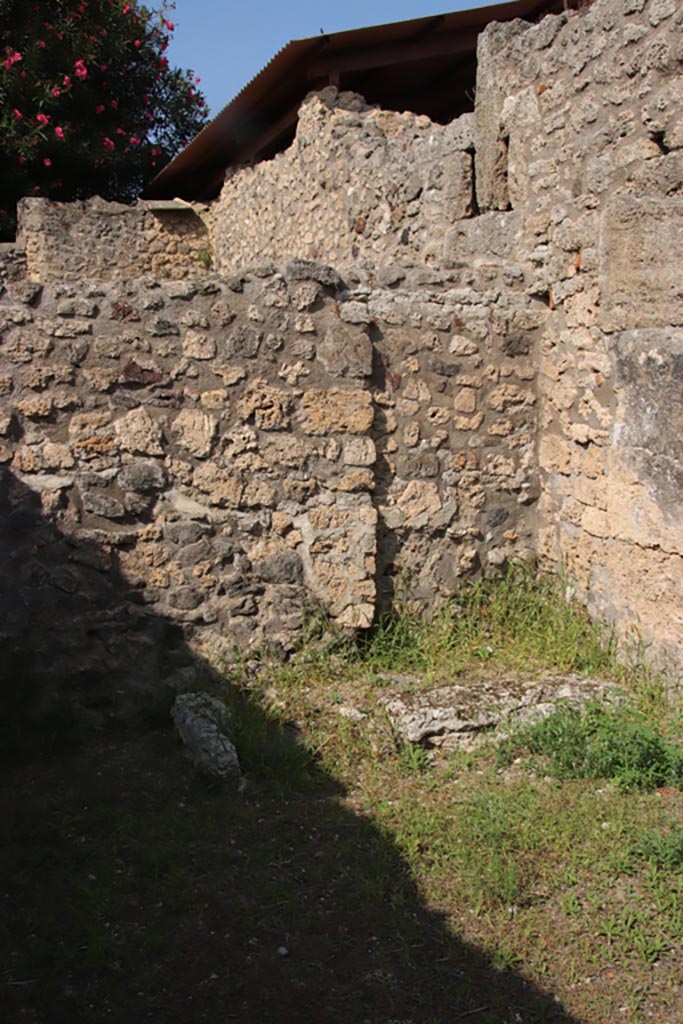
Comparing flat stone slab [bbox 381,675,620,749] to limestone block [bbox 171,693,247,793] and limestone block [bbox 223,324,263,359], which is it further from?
limestone block [bbox 223,324,263,359]

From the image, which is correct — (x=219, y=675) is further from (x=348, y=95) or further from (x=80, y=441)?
(x=348, y=95)

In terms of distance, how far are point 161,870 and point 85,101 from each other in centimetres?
1156

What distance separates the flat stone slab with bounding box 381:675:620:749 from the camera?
416 cm

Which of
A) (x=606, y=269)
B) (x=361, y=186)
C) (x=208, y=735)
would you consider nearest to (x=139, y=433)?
(x=208, y=735)

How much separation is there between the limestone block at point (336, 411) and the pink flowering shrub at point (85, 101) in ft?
27.2

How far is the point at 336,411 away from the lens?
470cm

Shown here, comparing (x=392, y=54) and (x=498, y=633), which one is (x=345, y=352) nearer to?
(x=498, y=633)

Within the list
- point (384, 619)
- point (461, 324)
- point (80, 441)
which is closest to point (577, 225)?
point (461, 324)

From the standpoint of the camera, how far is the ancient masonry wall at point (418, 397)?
4297 millimetres

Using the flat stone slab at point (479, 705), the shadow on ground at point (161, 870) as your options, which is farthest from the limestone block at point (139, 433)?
the flat stone slab at point (479, 705)

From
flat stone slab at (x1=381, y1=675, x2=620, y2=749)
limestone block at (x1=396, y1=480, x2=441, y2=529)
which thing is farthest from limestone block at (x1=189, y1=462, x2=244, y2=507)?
flat stone slab at (x1=381, y1=675, x2=620, y2=749)

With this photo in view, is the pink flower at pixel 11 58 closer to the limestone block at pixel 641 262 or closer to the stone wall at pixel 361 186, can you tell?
the stone wall at pixel 361 186

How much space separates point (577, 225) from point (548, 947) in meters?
3.41

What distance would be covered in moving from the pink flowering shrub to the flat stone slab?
31.5ft
